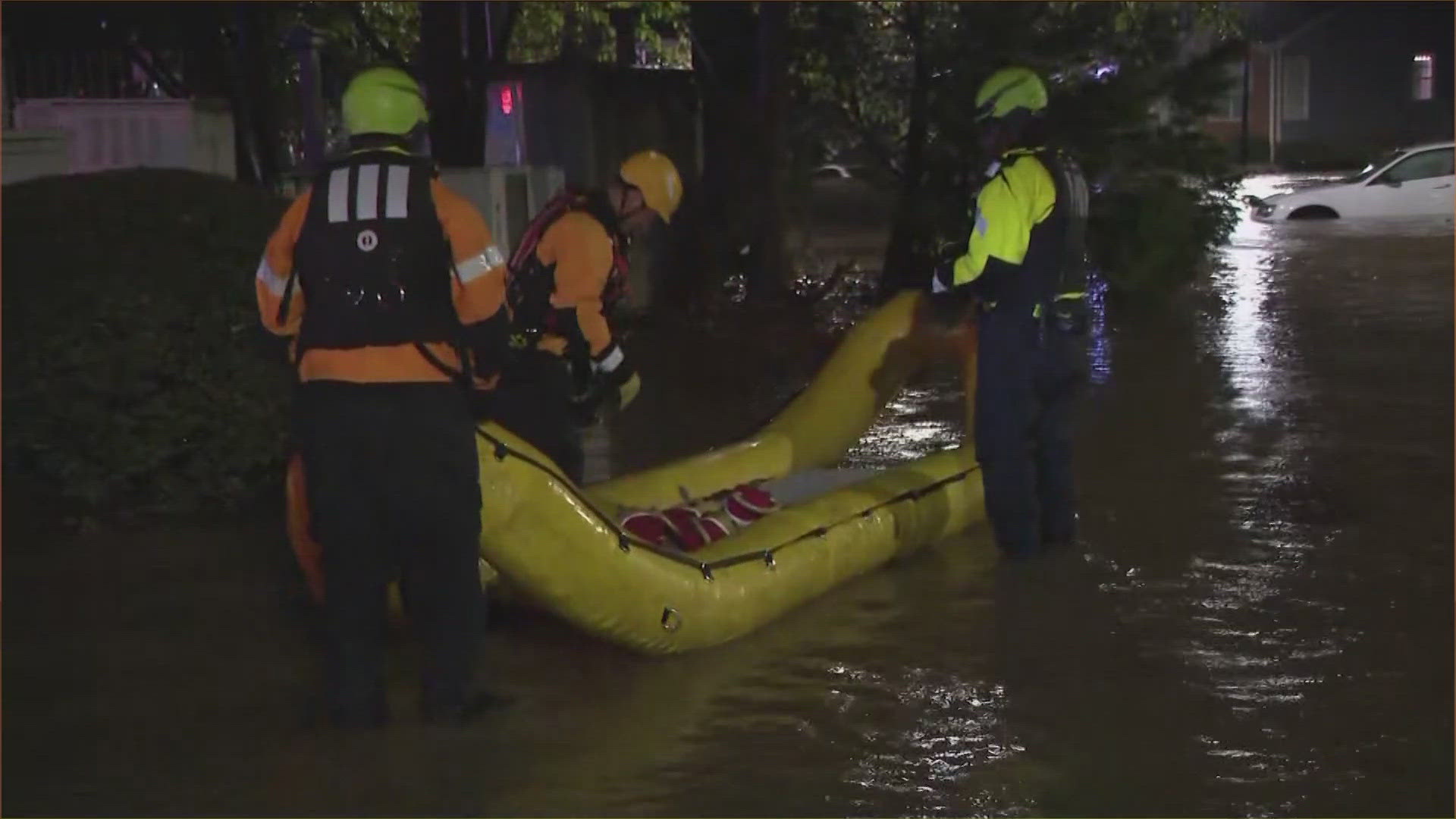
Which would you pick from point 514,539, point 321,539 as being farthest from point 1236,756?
point 321,539

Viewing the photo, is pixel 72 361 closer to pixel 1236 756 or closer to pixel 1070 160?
pixel 1070 160

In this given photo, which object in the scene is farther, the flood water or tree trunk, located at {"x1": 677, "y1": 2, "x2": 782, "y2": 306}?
tree trunk, located at {"x1": 677, "y1": 2, "x2": 782, "y2": 306}

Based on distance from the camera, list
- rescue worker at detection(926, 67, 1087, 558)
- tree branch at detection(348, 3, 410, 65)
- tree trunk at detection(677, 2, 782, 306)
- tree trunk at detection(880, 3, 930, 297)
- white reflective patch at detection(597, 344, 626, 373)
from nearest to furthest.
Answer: white reflective patch at detection(597, 344, 626, 373)
rescue worker at detection(926, 67, 1087, 558)
tree trunk at detection(677, 2, 782, 306)
tree trunk at detection(880, 3, 930, 297)
tree branch at detection(348, 3, 410, 65)

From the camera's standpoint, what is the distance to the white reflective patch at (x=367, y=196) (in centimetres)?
493

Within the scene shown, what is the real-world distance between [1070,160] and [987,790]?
315 cm

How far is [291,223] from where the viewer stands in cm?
508

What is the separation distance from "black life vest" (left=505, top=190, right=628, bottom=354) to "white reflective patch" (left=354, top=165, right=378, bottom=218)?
4.11 ft

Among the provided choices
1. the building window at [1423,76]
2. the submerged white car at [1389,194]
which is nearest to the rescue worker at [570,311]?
the submerged white car at [1389,194]

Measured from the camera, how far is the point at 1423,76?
48.6m

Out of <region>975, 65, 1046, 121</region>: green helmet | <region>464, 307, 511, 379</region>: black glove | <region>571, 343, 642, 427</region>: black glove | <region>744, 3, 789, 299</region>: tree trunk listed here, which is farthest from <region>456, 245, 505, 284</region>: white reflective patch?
<region>744, 3, 789, 299</region>: tree trunk

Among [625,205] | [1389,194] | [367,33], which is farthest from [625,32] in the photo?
[625,205]

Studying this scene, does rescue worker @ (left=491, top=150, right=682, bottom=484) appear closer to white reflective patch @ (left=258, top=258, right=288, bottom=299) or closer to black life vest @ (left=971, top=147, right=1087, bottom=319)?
white reflective patch @ (left=258, top=258, right=288, bottom=299)

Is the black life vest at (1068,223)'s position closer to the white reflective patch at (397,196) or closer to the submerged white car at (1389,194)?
the white reflective patch at (397,196)

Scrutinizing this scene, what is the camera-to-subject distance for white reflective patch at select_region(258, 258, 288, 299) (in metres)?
5.10
